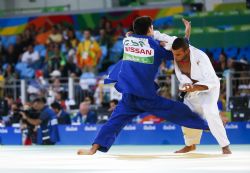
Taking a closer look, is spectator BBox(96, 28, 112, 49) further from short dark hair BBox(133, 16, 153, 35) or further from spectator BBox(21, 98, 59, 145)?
short dark hair BBox(133, 16, 153, 35)

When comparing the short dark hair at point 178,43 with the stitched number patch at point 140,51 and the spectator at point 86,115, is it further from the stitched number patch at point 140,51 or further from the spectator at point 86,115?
the spectator at point 86,115

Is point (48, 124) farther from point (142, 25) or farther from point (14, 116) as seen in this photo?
point (142, 25)

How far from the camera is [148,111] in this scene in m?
10.1

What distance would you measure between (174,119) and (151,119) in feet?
24.1

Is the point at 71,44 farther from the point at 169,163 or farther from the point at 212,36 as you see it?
the point at 169,163

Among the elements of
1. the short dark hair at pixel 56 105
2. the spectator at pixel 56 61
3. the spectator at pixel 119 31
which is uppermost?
the spectator at pixel 119 31

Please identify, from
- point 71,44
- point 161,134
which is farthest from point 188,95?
point 71,44

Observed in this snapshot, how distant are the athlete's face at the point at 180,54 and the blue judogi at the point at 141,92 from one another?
0.44 feet

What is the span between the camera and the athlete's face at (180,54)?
383 inches

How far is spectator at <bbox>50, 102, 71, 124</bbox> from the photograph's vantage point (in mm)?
17859

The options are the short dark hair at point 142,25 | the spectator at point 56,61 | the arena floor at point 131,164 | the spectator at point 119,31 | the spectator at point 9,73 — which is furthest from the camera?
the spectator at point 9,73

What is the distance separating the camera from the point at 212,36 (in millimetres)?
20234

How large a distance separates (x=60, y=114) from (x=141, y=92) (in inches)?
324

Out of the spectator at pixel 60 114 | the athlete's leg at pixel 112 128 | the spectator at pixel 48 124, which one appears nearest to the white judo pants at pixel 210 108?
the athlete's leg at pixel 112 128
